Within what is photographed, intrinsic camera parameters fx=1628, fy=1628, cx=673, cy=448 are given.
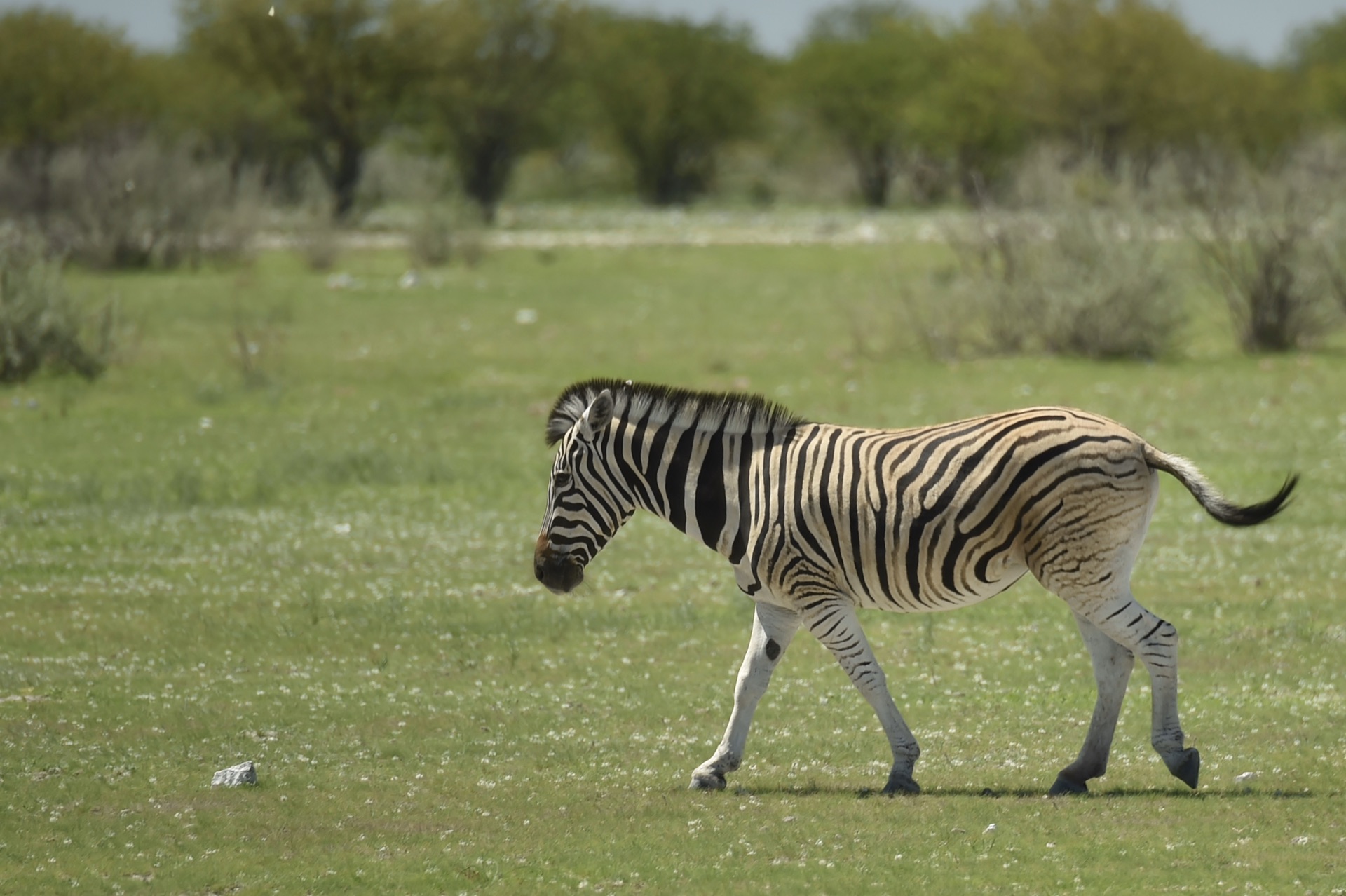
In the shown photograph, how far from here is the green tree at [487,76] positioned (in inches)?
2499

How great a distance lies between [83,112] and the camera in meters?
56.5

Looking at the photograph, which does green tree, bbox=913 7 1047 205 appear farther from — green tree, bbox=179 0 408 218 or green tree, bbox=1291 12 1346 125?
green tree, bbox=179 0 408 218

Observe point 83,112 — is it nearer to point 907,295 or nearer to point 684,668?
point 907,295

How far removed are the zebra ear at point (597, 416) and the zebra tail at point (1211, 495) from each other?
275cm

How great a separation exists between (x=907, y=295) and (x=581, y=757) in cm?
1990

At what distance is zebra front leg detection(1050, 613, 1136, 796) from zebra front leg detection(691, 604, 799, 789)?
5.03 feet

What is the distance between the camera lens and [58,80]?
5709 cm

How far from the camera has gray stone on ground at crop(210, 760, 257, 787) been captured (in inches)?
331

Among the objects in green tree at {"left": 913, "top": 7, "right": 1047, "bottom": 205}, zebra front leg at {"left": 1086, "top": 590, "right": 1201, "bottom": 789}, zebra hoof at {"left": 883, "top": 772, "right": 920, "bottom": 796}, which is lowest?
zebra hoof at {"left": 883, "top": 772, "right": 920, "bottom": 796}

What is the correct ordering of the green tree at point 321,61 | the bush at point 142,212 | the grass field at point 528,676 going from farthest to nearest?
1. the green tree at point 321,61
2. the bush at point 142,212
3. the grass field at point 528,676

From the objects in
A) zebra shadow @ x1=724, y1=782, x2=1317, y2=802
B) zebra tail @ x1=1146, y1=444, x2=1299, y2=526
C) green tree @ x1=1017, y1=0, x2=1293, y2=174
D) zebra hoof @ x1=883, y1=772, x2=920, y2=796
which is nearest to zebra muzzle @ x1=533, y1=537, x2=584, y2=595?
zebra shadow @ x1=724, y1=782, x2=1317, y2=802

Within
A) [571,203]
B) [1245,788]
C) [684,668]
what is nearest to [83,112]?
[571,203]

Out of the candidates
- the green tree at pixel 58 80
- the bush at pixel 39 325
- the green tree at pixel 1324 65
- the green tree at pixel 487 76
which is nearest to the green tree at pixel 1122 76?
the green tree at pixel 1324 65

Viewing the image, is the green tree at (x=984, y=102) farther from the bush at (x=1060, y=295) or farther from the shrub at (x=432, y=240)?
the bush at (x=1060, y=295)
